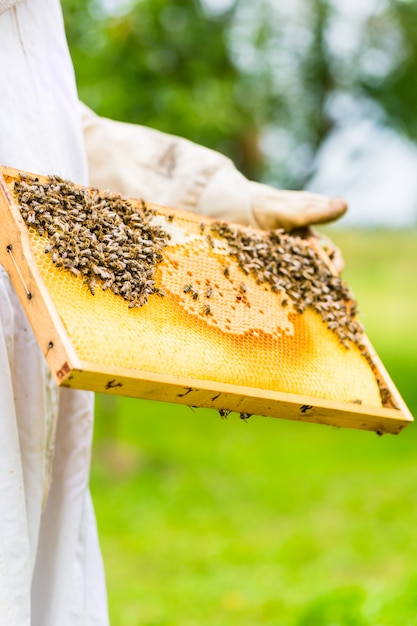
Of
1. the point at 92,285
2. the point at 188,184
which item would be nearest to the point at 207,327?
the point at 92,285

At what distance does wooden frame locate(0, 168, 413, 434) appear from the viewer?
63.8 inches

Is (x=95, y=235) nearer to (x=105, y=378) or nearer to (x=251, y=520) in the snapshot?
(x=105, y=378)

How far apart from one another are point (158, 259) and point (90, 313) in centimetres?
33

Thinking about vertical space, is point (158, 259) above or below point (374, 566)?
above

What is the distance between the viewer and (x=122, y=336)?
176cm

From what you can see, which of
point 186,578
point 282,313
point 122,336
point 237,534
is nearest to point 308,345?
point 282,313

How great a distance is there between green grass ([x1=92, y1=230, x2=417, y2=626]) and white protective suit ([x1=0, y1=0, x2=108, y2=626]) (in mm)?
1696

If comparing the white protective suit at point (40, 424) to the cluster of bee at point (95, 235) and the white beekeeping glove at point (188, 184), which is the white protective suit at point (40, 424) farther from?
the white beekeeping glove at point (188, 184)

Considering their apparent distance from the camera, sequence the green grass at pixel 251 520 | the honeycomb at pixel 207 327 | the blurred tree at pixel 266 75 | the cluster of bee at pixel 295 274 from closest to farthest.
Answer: the honeycomb at pixel 207 327 → the cluster of bee at pixel 295 274 → the green grass at pixel 251 520 → the blurred tree at pixel 266 75

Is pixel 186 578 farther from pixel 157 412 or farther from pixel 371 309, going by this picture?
pixel 371 309

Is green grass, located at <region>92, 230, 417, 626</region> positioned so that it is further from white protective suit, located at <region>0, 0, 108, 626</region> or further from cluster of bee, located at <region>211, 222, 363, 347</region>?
white protective suit, located at <region>0, 0, 108, 626</region>

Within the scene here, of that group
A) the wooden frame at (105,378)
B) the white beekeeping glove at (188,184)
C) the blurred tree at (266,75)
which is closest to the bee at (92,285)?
the wooden frame at (105,378)

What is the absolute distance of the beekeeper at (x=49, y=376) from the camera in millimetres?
1849

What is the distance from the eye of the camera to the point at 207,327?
1.96 meters
